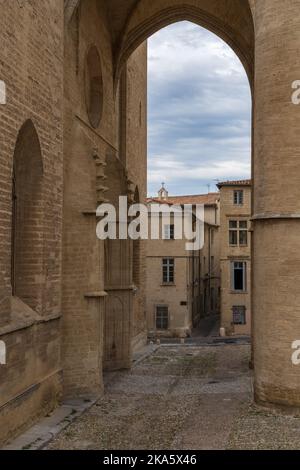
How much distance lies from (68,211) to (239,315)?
24.1 meters

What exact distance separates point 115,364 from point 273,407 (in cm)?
611

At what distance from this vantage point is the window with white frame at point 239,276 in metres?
35.2

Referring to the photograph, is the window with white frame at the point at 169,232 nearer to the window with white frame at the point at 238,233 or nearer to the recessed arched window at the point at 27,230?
the window with white frame at the point at 238,233

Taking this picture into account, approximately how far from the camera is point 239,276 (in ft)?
116

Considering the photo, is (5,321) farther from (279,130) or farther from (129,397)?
(279,130)

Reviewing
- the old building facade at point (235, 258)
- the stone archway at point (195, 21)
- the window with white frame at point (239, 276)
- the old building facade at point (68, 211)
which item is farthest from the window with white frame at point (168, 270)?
the old building facade at point (68, 211)

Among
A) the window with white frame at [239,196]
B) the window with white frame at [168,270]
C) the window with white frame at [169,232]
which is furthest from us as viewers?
the window with white frame at [169,232]

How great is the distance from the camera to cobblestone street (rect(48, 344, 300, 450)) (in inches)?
385

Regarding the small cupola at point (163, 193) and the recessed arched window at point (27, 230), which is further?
the small cupola at point (163, 193)

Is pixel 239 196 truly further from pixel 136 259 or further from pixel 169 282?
pixel 136 259

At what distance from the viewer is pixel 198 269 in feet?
132

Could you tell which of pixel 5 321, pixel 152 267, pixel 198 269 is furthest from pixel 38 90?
pixel 198 269

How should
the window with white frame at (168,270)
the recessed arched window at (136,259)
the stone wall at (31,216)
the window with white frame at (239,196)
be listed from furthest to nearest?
1. the window with white frame at (168,270)
2. the window with white frame at (239,196)
3. the recessed arched window at (136,259)
4. the stone wall at (31,216)

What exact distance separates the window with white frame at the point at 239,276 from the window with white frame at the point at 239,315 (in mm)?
1009
